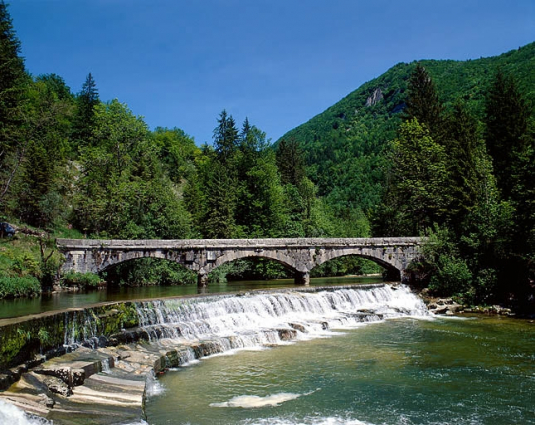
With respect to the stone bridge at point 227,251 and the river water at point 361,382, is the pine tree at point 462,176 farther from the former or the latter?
the river water at point 361,382

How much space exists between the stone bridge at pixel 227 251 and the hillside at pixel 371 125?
3673 centimetres

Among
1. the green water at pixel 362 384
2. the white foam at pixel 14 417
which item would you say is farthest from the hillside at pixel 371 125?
the white foam at pixel 14 417

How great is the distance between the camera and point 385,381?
11805 millimetres

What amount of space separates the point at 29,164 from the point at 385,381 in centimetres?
3546

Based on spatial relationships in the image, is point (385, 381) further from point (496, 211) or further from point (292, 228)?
point (292, 228)

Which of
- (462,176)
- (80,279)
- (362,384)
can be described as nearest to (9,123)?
(80,279)

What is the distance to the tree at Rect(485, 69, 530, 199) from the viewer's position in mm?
39031

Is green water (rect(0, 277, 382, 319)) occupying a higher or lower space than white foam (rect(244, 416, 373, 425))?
higher

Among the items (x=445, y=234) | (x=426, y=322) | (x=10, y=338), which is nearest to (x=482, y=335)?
(x=426, y=322)

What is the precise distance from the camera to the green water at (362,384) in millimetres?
9383

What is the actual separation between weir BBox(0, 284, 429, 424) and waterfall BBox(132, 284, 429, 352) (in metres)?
0.04

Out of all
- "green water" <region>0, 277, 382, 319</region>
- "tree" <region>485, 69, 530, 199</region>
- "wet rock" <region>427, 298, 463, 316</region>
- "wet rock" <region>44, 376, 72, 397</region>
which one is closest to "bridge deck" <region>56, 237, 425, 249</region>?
"green water" <region>0, 277, 382, 319</region>

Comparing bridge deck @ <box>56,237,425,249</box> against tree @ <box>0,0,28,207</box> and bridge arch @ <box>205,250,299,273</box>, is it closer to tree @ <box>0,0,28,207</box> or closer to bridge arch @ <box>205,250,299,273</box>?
bridge arch @ <box>205,250,299,273</box>

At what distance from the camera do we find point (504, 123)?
132ft
